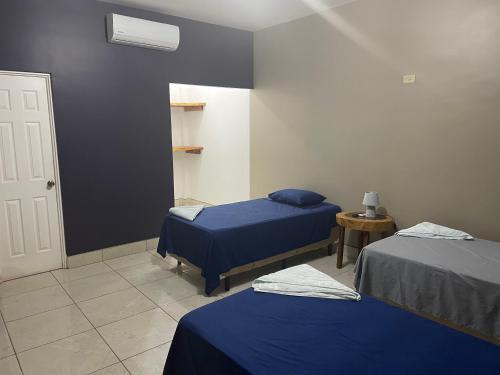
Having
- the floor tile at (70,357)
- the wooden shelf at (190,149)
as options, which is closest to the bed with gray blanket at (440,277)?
the floor tile at (70,357)

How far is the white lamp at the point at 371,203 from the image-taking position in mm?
3518

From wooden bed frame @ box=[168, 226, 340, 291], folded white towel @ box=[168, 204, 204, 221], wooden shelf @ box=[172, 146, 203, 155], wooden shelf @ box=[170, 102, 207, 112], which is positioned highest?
wooden shelf @ box=[170, 102, 207, 112]

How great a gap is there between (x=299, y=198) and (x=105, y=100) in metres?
2.32

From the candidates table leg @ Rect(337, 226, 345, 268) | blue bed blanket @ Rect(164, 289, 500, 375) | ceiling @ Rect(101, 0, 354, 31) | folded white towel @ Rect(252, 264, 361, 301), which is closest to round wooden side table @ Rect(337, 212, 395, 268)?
table leg @ Rect(337, 226, 345, 268)

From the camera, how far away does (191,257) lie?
3.29 m

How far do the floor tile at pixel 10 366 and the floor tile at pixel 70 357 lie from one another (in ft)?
0.10

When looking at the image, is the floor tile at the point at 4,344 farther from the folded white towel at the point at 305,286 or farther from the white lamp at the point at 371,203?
the white lamp at the point at 371,203

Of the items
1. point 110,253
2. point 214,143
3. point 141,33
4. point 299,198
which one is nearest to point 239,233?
point 299,198

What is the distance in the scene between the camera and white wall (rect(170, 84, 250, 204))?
5.38 m

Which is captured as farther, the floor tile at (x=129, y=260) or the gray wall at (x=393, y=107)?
the floor tile at (x=129, y=260)

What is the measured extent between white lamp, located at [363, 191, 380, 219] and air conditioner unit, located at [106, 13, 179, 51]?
268cm

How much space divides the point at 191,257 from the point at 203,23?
113 inches

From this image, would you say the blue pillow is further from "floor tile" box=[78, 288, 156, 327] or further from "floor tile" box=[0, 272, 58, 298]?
"floor tile" box=[0, 272, 58, 298]

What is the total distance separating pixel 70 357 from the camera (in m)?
2.29
